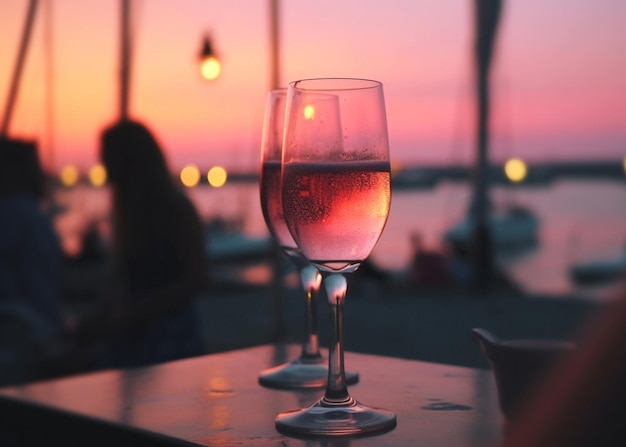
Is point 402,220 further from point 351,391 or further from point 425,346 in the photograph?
point 351,391

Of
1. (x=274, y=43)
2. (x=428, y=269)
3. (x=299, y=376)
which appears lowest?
(x=428, y=269)

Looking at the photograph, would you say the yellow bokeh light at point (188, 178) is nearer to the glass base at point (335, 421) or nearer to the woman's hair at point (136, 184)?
the woman's hair at point (136, 184)

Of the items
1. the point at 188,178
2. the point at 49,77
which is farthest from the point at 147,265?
the point at 188,178

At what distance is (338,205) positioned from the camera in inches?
42.8

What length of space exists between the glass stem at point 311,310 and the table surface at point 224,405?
8 cm

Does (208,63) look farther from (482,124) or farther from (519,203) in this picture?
(519,203)

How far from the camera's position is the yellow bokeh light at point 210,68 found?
25.3 ft

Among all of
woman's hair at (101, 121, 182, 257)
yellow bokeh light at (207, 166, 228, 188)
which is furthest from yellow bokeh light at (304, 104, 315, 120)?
yellow bokeh light at (207, 166, 228, 188)

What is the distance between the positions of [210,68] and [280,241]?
646 centimetres

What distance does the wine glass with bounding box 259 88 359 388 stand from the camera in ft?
4.64

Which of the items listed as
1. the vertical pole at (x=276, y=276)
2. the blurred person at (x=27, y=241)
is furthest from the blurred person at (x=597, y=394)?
the vertical pole at (x=276, y=276)

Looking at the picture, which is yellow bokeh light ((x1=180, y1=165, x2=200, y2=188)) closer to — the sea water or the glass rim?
the sea water

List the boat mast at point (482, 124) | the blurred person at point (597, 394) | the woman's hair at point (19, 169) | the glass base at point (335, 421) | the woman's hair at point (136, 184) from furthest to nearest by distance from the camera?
the boat mast at point (482, 124) → the woman's hair at point (19, 169) → the woman's hair at point (136, 184) → the glass base at point (335, 421) → the blurred person at point (597, 394)

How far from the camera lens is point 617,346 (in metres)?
0.67
